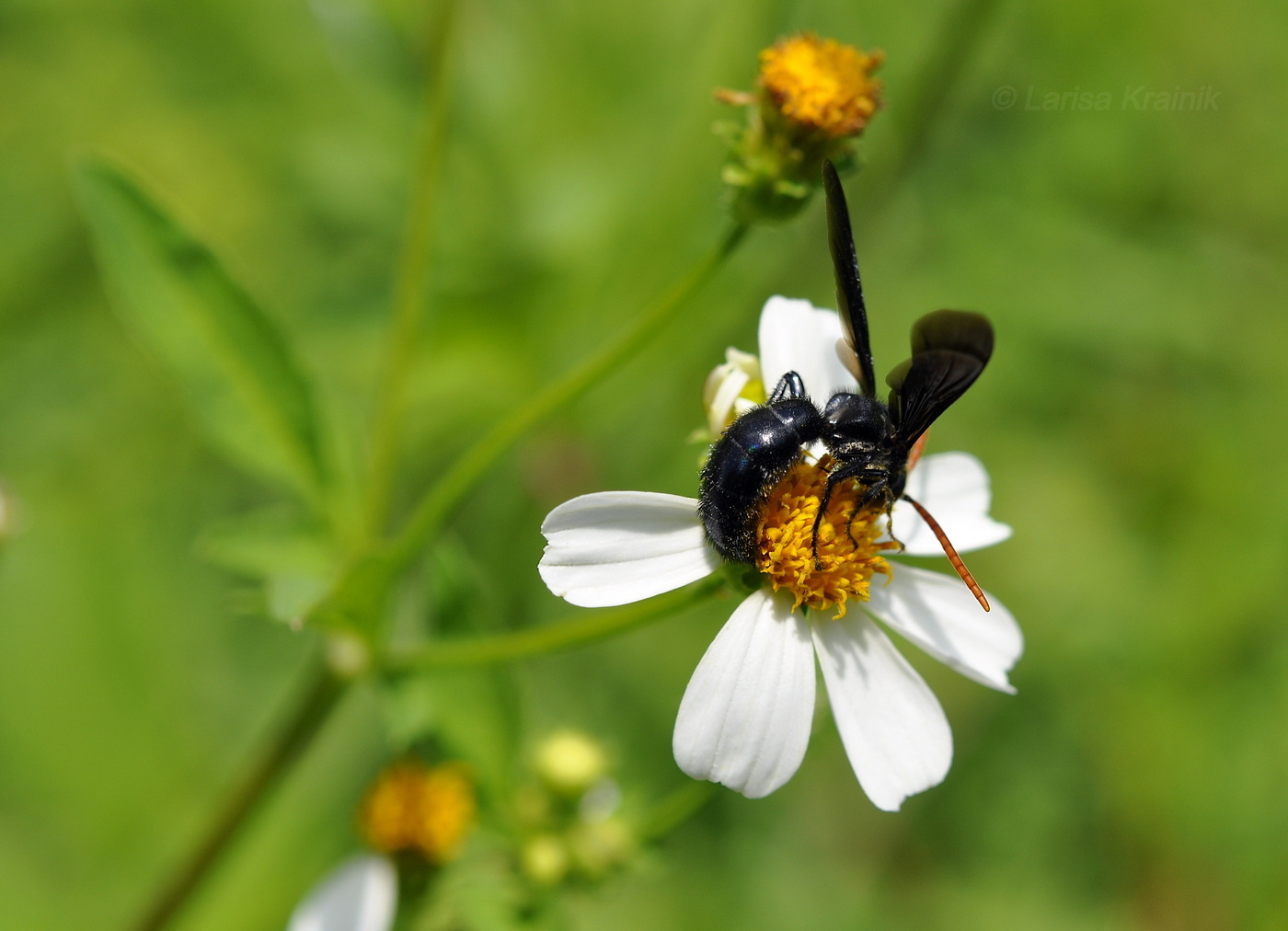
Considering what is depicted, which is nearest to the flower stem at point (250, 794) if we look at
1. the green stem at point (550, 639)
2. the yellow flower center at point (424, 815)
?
the green stem at point (550, 639)

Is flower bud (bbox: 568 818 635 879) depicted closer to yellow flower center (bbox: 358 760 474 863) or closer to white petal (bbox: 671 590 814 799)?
yellow flower center (bbox: 358 760 474 863)

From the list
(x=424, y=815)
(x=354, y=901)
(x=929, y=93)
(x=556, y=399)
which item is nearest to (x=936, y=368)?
(x=556, y=399)

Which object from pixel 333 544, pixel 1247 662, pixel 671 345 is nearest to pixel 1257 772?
pixel 1247 662

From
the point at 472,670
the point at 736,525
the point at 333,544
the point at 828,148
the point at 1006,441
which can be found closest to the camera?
the point at 736,525

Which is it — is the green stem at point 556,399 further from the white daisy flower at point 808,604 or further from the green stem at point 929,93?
the green stem at point 929,93

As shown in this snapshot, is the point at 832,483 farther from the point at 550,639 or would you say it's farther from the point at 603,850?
the point at 603,850

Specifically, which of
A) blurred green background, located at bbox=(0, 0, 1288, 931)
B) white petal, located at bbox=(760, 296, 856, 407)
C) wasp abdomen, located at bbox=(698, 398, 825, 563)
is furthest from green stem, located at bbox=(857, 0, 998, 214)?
wasp abdomen, located at bbox=(698, 398, 825, 563)

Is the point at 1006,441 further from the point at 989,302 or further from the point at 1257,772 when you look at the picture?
the point at 1257,772
